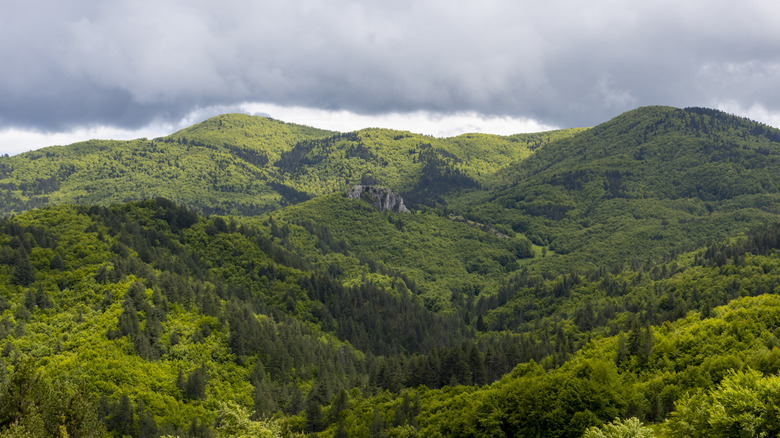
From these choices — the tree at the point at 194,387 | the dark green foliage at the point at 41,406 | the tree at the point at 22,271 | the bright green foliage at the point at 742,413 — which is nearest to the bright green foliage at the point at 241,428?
the dark green foliage at the point at 41,406

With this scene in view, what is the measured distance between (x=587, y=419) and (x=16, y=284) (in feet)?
493

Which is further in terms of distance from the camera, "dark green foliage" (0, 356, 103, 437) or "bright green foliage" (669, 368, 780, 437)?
"dark green foliage" (0, 356, 103, 437)

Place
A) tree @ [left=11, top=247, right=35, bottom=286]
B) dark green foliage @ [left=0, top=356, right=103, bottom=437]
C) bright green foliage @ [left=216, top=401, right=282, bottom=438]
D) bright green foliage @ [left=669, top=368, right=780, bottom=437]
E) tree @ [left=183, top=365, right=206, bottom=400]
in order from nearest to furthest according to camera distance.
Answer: bright green foliage @ [left=669, top=368, right=780, bottom=437] → bright green foliage @ [left=216, top=401, right=282, bottom=438] → dark green foliage @ [left=0, top=356, right=103, bottom=437] → tree @ [left=183, top=365, right=206, bottom=400] → tree @ [left=11, top=247, right=35, bottom=286]

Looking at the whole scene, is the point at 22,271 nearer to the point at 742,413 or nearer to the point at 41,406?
the point at 41,406

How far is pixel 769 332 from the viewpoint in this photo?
10012 centimetres

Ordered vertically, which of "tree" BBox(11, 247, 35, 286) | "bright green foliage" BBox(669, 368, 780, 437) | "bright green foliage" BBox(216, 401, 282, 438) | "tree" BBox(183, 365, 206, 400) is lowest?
"tree" BBox(183, 365, 206, 400)

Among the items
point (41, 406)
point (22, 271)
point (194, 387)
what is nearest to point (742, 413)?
point (41, 406)

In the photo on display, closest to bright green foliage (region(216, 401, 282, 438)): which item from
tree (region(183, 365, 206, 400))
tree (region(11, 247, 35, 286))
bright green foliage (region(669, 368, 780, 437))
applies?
bright green foliage (region(669, 368, 780, 437))

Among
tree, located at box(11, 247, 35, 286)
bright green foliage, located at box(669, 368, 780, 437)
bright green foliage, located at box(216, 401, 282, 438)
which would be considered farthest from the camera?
tree, located at box(11, 247, 35, 286)

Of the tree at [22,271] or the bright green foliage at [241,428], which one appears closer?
the bright green foliage at [241,428]

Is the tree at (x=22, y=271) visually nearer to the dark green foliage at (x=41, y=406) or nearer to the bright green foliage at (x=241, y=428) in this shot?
the dark green foliage at (x=41, y=406)

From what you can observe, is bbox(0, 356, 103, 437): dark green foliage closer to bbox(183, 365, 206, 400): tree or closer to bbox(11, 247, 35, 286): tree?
bbox(183, 365, 206, 400): tree

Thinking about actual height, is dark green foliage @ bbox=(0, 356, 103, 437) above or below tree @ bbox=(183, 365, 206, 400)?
above

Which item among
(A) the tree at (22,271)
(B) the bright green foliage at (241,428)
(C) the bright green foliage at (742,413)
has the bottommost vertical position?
(B) the bright green foliage at (241,428)
